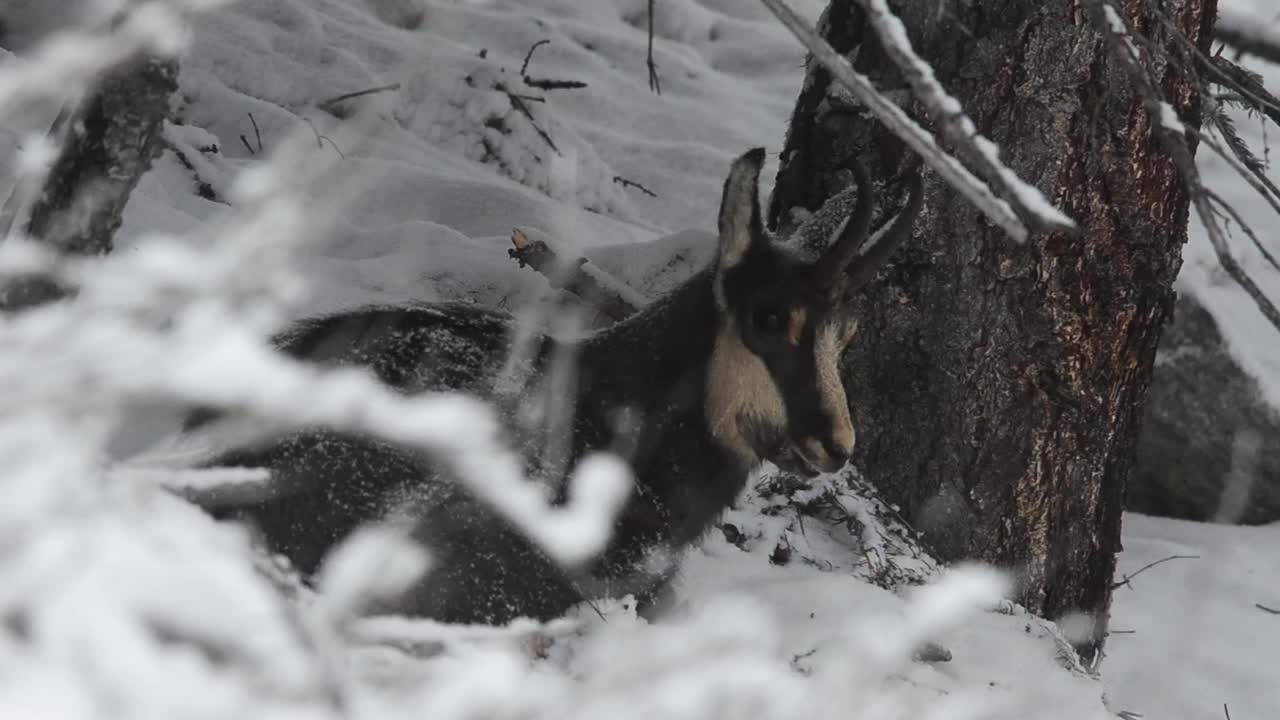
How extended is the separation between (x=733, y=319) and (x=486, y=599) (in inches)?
39.0

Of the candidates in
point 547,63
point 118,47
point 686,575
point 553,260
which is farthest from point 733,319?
point 547,63

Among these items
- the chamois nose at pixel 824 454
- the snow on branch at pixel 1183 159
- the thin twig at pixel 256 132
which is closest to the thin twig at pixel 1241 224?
the snow on branch at pixel 1183 159

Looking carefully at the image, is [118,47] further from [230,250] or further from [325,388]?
[325,388]

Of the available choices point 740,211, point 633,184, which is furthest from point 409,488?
point 633,184

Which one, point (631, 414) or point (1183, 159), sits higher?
point (1183, 159)

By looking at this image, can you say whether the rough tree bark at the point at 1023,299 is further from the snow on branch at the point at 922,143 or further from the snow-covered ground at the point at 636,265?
the snow on branch at the point at 922,143

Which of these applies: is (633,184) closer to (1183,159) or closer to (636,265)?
(636,265)

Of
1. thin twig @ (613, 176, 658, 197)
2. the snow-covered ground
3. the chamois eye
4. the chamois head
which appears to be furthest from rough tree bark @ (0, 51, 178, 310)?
thin twig @ (613, 176, 658, 197)

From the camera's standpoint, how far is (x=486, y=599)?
2992mm

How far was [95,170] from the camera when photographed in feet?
7.47

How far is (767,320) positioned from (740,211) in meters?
0.30

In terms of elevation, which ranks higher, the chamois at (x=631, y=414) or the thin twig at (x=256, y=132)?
the chamois at (x=631, y=414)

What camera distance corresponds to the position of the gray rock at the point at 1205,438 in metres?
5.84

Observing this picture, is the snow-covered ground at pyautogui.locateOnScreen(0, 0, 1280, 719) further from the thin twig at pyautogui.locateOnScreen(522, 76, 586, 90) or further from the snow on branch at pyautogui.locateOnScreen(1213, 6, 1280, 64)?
the snow on branch at pyautogui.locateOnScreen(1213, 6, 1280, 64)
